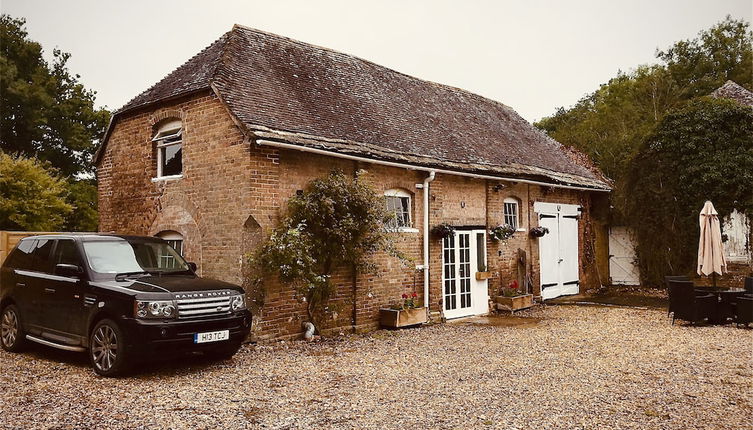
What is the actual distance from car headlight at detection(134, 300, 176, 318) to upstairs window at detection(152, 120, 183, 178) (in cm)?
472

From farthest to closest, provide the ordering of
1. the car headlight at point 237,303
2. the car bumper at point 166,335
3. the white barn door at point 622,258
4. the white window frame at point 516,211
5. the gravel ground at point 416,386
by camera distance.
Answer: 1. the white barn door at point 622,258
2. the white window frame at point 516,211
3. the car headlight at point 237,303
4. the car bumper at point 166,335
5. the gravel ground at point 416,386

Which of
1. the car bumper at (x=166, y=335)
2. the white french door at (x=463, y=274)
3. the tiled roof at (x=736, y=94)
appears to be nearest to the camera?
the car bumper at (x=166, y=335)

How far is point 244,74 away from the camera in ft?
35.3

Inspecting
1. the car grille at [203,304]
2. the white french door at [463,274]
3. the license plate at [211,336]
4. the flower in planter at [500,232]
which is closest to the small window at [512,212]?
the flower in planter at [500,232]

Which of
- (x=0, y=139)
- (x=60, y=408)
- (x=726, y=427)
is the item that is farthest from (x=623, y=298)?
(x=0, y=139)

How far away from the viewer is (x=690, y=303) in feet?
35.2

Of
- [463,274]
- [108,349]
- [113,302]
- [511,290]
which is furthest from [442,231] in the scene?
[108,349]

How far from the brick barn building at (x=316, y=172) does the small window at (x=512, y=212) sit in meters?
0.03

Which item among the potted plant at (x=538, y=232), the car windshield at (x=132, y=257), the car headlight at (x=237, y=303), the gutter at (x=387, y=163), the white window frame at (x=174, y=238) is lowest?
the car headlight at (x=237, y=303)

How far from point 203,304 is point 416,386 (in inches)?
119

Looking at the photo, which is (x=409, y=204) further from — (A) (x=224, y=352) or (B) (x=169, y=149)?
(A) (x=224, y=352)

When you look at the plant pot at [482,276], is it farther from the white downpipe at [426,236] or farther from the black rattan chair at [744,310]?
the black rattan chair at [744,310]

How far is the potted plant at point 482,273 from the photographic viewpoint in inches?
515

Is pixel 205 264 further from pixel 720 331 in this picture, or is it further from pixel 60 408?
pixel 720 331
